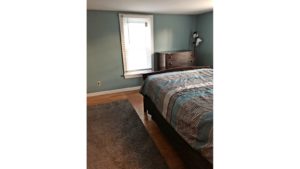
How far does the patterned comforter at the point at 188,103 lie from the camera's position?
1623mm

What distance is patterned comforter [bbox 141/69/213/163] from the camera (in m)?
1.62

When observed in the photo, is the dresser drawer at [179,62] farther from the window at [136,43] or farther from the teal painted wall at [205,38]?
the window at [136,43]

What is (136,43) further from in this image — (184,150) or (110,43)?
(184,150)

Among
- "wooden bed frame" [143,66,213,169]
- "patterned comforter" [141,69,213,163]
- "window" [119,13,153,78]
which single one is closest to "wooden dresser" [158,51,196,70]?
"window" [119,13,153,78]

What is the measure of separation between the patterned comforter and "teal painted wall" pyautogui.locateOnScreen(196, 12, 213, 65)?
6.94 feet

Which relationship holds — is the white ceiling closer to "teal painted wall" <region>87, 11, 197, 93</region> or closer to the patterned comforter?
"teal painted wall" <region>87, 11, 197, 93</region>

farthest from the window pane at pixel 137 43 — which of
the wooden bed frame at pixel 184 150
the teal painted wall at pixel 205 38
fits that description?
the wooden bed frame at pixel 184 150
